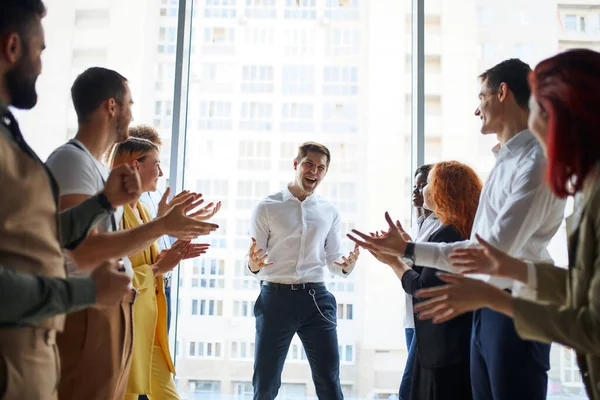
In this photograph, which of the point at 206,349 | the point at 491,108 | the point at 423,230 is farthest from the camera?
the point at 206,349

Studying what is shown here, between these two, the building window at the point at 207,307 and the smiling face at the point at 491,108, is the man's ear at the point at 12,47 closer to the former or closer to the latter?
the smiling face at the point at 491,108

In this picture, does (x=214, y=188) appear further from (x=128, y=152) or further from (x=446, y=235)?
(x=446, y=235)

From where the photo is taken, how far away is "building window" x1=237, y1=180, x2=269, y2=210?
11.7ft

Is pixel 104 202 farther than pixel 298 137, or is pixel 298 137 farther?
pixel 298 137

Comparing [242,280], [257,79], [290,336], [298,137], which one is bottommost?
[290,336]

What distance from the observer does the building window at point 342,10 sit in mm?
3637

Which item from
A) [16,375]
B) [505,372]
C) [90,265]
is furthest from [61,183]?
[505,372]

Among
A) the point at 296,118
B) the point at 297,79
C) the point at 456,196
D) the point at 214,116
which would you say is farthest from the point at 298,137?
the point at 456,196

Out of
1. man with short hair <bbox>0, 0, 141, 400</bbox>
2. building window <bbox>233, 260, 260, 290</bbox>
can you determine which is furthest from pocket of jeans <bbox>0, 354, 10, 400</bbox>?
building window <bbox>233, 260, 260, 290</bbox>

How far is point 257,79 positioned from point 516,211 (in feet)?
7.86

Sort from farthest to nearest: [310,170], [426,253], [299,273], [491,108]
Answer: [310,170], [299,273], [491,108], [426,253]

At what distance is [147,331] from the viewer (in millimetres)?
1946

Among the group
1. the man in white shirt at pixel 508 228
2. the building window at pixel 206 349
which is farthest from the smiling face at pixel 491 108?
the building window at pixel 206 349

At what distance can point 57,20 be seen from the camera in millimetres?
3303
